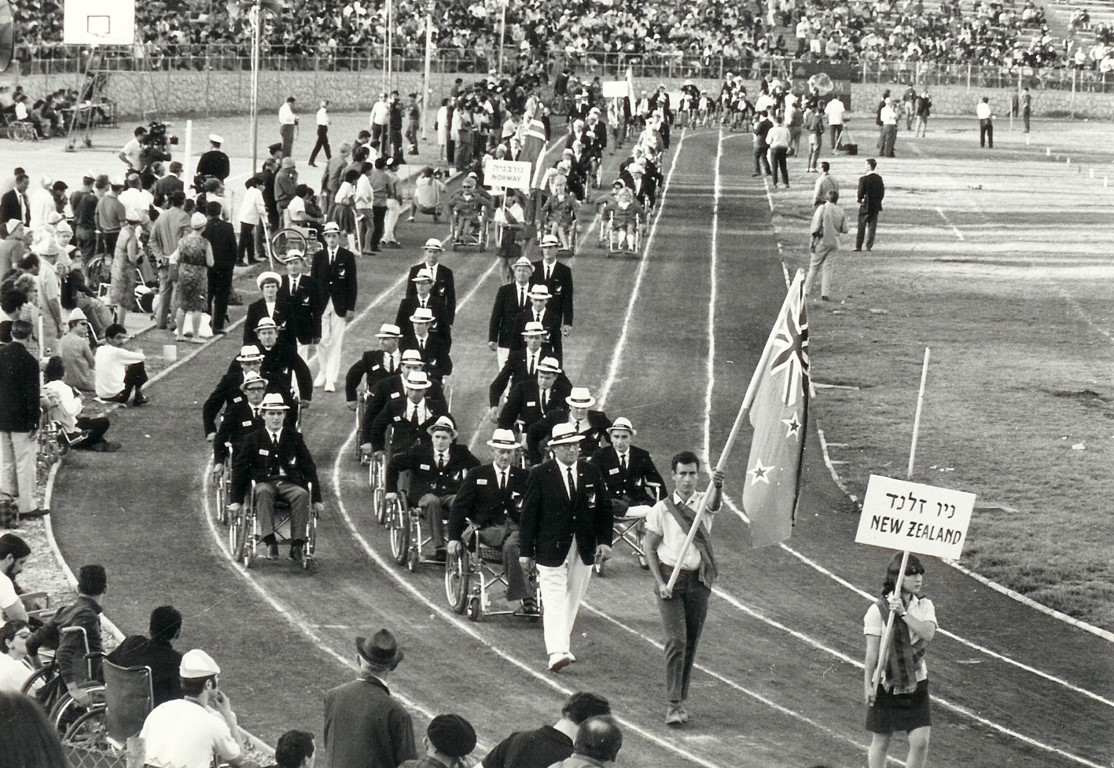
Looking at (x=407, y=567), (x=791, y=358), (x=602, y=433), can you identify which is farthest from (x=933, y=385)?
(x=791, y=358)

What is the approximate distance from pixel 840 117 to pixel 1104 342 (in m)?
27.6

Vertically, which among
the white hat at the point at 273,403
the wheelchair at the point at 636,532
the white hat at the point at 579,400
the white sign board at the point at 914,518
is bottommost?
the wheelchair at the point at 636,532

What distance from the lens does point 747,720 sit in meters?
12.8

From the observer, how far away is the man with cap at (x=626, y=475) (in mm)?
16766

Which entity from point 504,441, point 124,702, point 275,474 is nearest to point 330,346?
point 275,474

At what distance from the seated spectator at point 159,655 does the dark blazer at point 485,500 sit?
5.13 m

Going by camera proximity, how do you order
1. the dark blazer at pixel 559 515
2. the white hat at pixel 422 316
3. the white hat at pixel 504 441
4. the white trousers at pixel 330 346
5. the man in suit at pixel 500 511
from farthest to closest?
the white trousers at pixel 330 346 < the white hat at pixel 422 316 < the white hat at pixel 504 441 < the man in suit at pixel 500 511 < the dark blazer at pixel 559 515

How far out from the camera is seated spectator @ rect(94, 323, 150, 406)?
20812mm

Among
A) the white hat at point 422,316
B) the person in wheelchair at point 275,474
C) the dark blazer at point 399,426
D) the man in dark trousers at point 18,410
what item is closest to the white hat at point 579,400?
the dark blazer at point 399,426

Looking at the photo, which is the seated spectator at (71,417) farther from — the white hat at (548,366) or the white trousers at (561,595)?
the white trousers at (561,595)

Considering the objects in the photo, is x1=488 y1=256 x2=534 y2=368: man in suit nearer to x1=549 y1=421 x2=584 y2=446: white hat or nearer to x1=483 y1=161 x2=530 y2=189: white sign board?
x1=549 y1=421 x2=584 y2=446: white hat

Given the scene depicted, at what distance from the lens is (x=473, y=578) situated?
15.0 m

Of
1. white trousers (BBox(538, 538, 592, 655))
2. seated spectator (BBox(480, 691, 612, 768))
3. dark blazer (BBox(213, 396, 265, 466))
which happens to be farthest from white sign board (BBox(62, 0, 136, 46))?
seated spectator (BBox(480, 691, 612, 768))

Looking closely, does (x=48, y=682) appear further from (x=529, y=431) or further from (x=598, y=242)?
(x=598, y=242)
